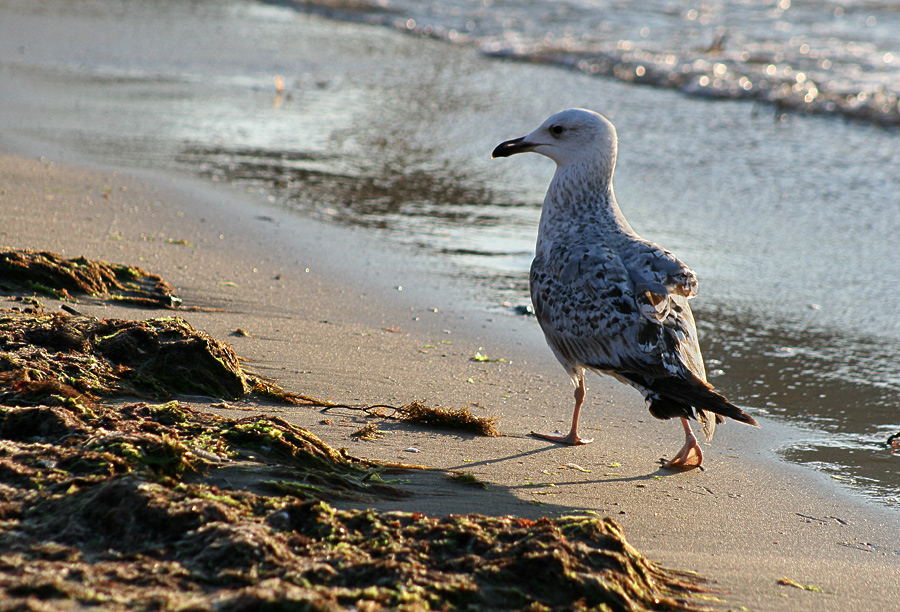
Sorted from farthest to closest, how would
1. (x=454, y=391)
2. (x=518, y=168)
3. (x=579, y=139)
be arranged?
(x=518, y=168), (x=579, y=139), (x=454, y=391)

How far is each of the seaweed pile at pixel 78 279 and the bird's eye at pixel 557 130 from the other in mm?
2221

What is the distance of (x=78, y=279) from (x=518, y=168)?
5.39 metres

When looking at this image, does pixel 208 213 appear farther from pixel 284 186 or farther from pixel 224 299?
pixel 224 299

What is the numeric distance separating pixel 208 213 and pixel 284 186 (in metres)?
1.21

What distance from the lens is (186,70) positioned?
12.9 meters

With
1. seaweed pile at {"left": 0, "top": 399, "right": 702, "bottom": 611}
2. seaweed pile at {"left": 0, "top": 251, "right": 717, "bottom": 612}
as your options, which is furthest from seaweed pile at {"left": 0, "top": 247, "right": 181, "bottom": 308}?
seaweed pile at {"left": 0, "top": 399, "right": 702, "bottom": 611}

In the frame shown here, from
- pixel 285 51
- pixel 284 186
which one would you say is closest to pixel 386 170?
pixel 284 186

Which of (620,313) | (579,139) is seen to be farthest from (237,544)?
(579,139)

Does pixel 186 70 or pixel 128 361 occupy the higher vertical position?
pixel 186 70

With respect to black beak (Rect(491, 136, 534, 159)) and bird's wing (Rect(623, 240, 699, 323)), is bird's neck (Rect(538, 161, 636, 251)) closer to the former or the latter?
black beak (Rect(491, 136, 534, 159))

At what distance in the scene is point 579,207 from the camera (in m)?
4.48

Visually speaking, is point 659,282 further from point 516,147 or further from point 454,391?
point 516,147

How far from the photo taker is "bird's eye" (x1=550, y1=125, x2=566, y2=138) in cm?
463

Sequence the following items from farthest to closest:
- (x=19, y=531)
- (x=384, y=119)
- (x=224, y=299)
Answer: (x=384, y=119) → (x=224, y=299) → (x=19, y=531)
